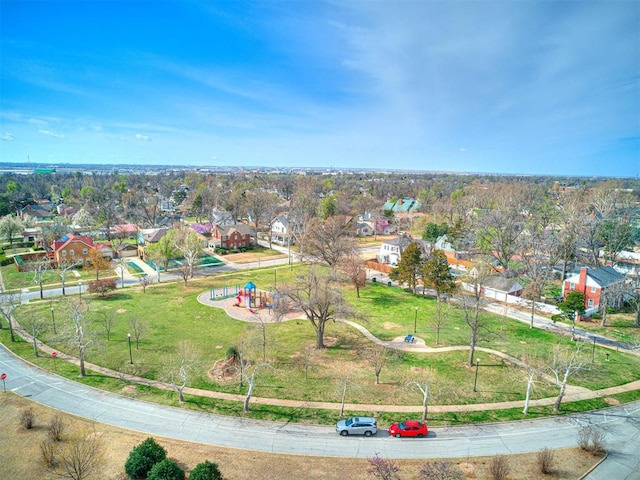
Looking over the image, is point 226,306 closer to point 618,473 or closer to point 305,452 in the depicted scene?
point 305,452

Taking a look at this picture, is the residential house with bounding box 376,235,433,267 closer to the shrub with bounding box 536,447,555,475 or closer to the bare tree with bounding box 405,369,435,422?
the bare tree with bounding box 405,369,435,422

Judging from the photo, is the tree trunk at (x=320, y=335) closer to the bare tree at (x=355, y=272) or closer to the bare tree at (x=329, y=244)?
the bare tree at (x=355, y=272)

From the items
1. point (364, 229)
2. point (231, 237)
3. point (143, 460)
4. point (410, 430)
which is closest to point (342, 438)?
point (410, 430)

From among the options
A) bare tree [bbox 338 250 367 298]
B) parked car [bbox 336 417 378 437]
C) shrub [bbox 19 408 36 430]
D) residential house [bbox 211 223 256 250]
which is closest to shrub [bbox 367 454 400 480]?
parked car [bbox 336 417 378 437]

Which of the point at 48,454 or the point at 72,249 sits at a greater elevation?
the point at 72,249

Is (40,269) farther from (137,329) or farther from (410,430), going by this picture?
(410,430)

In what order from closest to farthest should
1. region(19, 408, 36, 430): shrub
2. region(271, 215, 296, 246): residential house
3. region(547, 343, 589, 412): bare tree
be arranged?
region(19, 408, 36, 430): shrub → region(547, 343, 589, 412): bare tree → region(271, 215, 296, 246): residential house
